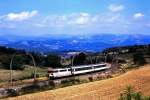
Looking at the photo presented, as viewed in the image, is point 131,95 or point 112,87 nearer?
point 131,95

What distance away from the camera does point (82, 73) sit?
76.4 metres

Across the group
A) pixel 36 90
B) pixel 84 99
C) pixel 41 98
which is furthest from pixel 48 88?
pixel 84 99

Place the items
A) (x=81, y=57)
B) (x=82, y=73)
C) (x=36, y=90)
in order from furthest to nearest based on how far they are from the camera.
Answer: (x=81, y=57) < (x=82, y=73) < (x=36, y=90)

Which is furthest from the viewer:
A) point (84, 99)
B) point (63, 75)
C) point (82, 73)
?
point (82, 73)

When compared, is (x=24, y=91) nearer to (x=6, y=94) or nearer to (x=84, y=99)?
(x=6, y=94)

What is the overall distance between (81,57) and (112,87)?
71.0 m

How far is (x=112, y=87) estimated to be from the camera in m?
51.4

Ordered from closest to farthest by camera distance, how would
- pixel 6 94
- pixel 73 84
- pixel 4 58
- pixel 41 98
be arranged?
pixel 41 98 → pixel 6 94 → pixel 73 84 → pixel 4 58

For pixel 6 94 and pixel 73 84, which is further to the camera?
pixel 73 84

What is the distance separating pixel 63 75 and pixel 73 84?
1070cm

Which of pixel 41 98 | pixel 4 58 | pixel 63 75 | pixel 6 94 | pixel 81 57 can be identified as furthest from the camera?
pixel 81 57

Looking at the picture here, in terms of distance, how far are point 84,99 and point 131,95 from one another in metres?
32.7

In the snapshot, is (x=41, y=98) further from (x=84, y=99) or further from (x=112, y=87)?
(x=112, y=87)

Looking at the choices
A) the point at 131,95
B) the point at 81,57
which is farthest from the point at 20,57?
the point at 131,95
